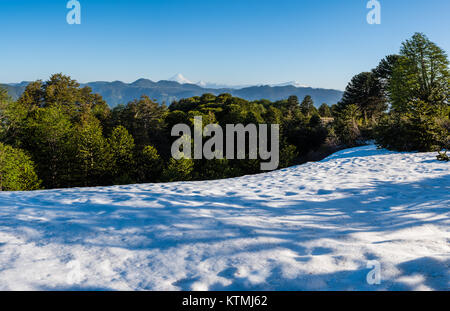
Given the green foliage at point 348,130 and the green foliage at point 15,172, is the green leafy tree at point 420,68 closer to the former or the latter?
the green foliage at point 348,130

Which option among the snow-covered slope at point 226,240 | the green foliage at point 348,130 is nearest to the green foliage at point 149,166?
the green foliage at point 348,130

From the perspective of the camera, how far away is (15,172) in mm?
19953

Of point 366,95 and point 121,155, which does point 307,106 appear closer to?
Answer: point 366,95

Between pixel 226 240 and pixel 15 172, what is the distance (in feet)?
78.5

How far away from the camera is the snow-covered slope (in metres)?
2.38

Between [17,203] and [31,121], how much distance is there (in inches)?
1110

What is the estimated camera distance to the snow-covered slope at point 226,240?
2.38 m

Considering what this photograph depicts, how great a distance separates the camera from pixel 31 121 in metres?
26.8

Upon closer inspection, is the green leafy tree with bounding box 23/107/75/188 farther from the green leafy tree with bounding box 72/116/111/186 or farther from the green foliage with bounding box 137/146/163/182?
the green foliage with bounding box 137/146/163/182

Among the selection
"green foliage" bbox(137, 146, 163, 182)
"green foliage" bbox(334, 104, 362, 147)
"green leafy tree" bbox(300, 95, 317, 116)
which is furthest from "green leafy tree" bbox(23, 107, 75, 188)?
"green leafy tree" bbox(300, 95, 317, 116)

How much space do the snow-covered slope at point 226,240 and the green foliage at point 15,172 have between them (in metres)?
18.8

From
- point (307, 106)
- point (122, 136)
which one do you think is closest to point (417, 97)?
point (122, 136)
